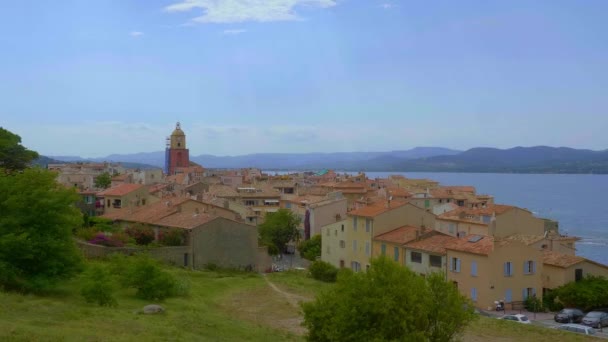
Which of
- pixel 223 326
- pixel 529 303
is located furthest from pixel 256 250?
pixel 223 326

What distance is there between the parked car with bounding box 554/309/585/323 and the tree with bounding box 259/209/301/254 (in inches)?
1463

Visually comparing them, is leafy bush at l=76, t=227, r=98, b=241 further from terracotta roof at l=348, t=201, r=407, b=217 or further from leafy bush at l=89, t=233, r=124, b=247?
terracotta roof at l=348, t=201, r=407, b=217

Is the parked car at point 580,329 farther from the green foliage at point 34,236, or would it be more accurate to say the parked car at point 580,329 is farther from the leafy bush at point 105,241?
the leafy bush at point 105,241

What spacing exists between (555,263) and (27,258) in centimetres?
3386

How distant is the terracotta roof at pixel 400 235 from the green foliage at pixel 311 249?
15.1 m

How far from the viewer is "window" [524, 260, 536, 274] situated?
43388 millimetres

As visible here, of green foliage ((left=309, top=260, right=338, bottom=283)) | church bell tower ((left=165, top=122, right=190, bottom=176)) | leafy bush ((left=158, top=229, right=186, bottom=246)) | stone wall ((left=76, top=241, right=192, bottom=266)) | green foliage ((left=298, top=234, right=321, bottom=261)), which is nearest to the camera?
stone wall ((left=76, top=241, right=192, bottom=266))

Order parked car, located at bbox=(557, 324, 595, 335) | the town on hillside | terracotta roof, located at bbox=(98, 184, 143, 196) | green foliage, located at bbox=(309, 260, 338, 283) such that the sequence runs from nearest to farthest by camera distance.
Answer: parked car, located at bbox=(557, 324, 595, 335) < the town on hillside < green foliage, located at bbox=(309, 260, 338, 283) < terracotta roof, located at bbox=(98, 184, 143, 196)

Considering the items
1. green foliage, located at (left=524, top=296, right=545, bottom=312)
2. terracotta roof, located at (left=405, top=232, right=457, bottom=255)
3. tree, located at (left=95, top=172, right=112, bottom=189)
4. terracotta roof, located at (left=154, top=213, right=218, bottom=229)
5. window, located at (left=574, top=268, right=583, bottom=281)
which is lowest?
green foliage, located at (left=524, top=296, right=545, bottom=312)

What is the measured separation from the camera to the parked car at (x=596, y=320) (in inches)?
1465

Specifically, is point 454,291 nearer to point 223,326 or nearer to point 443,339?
point 443,339

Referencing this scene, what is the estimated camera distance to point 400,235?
50562 millimetres

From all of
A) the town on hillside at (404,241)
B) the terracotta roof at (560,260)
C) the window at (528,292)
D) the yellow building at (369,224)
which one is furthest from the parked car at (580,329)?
the yellow building at (369,224)

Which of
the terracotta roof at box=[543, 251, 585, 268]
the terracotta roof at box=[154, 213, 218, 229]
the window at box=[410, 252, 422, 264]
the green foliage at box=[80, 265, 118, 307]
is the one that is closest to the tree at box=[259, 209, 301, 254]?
the terracotta roof at box=[154, 213, 218, 229]
